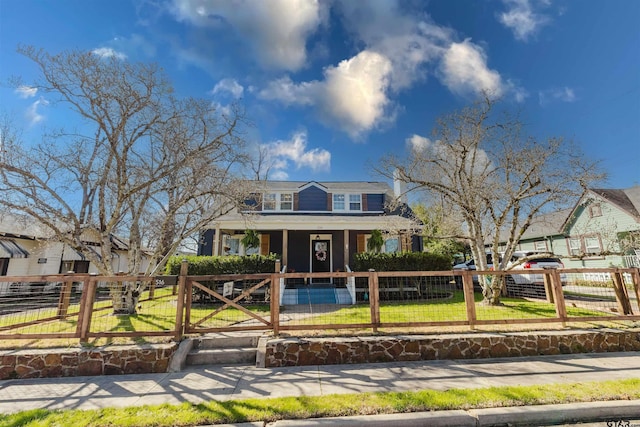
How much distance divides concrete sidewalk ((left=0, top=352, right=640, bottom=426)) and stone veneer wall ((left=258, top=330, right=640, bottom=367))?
0.61 feet

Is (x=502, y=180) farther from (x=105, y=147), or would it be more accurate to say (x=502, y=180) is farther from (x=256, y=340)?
(x=105, y=147)

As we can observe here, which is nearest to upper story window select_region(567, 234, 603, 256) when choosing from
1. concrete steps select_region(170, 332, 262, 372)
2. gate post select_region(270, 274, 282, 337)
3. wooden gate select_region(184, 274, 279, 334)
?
wooden gate select_region(184, 274, 279, 334)

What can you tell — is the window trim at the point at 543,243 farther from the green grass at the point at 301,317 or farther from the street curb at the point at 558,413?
the street curb at the point at 558,413

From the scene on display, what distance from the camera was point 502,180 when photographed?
9.40 metres

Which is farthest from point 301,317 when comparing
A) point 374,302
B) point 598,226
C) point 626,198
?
point 626,198

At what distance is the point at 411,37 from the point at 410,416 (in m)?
12.3

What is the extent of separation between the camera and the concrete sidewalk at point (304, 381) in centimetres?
395

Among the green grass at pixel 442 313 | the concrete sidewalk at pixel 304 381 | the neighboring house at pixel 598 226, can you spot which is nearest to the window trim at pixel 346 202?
the green grass at pixel 442 313

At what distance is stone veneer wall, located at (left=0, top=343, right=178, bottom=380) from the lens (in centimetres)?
487

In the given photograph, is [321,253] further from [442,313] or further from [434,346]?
[434,346]

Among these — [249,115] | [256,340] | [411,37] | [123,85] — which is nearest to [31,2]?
[123,85]

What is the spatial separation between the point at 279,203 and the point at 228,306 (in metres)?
11.6

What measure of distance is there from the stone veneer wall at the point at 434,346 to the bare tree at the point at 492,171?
3.14m

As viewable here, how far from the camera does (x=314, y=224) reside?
1360 cm
